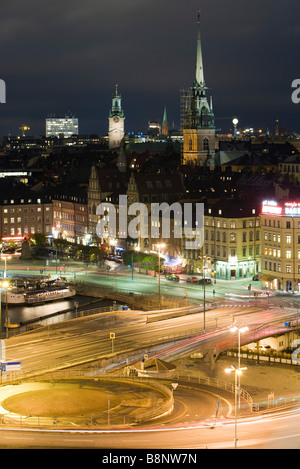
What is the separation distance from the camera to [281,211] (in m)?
59.4

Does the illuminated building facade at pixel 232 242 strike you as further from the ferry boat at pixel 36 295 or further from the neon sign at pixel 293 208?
the ferry boat at pixel 36 295

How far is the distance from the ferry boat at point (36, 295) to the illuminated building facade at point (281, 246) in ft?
46.7

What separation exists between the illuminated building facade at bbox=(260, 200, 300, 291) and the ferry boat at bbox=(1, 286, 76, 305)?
14243mm

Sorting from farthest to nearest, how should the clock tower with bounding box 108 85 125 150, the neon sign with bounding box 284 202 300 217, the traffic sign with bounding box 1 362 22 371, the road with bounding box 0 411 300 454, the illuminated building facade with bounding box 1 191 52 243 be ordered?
1. the clock tower with bounding box 108 85 125 150
2. the illuminated building facade with bounding box 1 191 52 243
3. the neon sign with bounding box 284 202 300 217
4. the traffic sign with bounding box 1 362 22 371
5. the road with bounding box 0 411 300 454

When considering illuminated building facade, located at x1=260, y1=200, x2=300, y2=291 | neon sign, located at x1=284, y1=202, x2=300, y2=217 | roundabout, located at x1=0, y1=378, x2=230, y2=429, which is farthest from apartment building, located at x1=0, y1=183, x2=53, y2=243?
roundabout, located at x1=0, y1=378, x2=230, y2=429

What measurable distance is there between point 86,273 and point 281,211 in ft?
59.7

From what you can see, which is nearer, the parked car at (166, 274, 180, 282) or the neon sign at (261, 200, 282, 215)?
the neon sign at (261, 200, 282, 215)

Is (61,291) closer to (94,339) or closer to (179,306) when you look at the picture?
(179,306)

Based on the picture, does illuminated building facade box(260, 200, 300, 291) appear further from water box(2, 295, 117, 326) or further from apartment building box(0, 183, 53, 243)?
apartment building box(0, 183, 53, 243)

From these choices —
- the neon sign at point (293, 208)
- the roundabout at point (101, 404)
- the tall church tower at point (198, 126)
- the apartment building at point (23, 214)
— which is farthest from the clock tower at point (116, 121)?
the roundabout at point (101, 404)

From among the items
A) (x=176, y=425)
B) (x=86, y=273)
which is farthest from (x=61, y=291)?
(x=176, y=425)

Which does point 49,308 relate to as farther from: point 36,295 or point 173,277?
point 173,277

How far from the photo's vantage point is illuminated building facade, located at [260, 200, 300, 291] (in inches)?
2287

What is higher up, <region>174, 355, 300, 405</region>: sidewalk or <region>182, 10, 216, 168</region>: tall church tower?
<region>182, 10, 216, 168</region>: tall church tower
